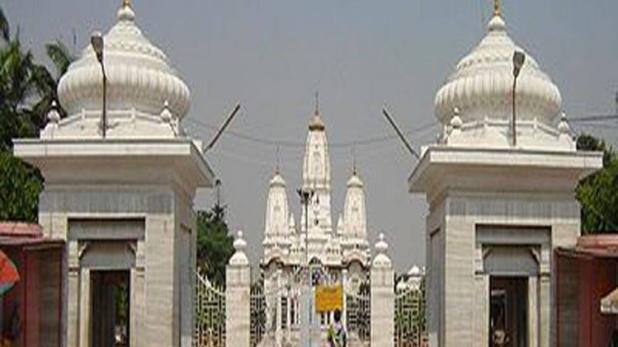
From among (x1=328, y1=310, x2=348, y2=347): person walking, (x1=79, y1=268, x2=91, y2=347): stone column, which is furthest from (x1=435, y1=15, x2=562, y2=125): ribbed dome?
(x1=328, y1=310, x2=348, y2=347): person walking

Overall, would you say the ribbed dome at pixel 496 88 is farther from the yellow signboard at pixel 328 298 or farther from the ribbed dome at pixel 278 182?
the ribbed dome at pixel 278 182

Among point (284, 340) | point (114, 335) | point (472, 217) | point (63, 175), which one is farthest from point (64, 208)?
point (284, 340)

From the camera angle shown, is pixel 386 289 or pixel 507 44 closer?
pixel 507 44

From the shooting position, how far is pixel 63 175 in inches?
579

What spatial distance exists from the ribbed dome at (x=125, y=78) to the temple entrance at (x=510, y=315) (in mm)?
5166

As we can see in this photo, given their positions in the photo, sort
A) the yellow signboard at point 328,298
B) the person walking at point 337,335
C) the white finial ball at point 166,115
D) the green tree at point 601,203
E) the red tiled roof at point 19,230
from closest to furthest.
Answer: the red tiled roof at point 19,230 → the white finial ball at point 166,115 → the person walking at point 337,335 → the yellow signboard at point 328,298 → the green tree at point 601,203

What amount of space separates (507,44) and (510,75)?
2.40ft

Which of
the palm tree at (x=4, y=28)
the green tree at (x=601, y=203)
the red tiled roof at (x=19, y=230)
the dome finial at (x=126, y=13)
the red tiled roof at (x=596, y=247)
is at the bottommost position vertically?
the red tiled roof at (x=596, y=247)

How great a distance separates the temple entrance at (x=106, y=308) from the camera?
16.2 m

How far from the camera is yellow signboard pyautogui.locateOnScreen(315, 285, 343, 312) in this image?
77.5 ft

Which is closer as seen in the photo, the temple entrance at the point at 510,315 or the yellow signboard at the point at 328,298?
the temple entrance at the point at 510,315

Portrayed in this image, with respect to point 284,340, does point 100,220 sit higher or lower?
higher

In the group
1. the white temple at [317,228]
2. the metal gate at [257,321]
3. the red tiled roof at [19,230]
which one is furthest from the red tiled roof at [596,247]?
the white temple at [317,228]

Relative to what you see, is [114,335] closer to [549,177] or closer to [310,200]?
[549,177]
